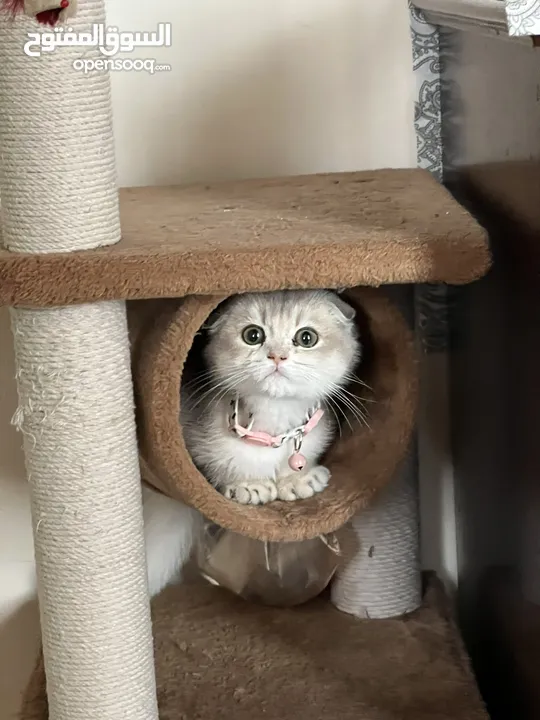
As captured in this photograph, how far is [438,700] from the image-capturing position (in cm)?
128

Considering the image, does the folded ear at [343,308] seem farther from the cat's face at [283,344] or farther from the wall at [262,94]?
the wall at [262,94]

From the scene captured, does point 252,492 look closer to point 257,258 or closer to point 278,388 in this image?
point 278,388

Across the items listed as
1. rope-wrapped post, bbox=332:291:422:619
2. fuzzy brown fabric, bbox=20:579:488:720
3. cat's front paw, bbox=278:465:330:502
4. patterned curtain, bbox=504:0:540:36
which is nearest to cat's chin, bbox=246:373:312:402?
cat's front paw, bbox=278:465:330:502

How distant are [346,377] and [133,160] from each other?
21.4 inches

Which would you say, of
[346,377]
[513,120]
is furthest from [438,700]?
[513,120]

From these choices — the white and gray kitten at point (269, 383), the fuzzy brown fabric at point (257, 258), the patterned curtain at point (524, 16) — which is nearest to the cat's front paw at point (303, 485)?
the white and gray kitten at point (269, 383)

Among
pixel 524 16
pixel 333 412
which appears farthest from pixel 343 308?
pixel 524 16

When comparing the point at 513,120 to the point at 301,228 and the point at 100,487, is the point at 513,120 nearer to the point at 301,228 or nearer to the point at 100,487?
the point at 301,228

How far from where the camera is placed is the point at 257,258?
1005 millimetres

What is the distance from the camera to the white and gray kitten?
3.99 ft

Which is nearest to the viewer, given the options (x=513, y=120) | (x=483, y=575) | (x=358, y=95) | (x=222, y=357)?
(x=513, y=120)

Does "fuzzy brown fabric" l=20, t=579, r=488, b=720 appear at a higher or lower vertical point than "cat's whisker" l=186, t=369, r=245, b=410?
lower

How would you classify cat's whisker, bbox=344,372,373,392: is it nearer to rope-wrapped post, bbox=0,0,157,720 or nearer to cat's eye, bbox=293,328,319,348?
cat's eye, bbox=293,328,319,348

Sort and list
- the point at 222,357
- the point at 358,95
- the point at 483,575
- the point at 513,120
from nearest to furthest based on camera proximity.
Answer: the point at 513,120 < the point at 222,357 < the point at 483,575 < the point at 358,95
